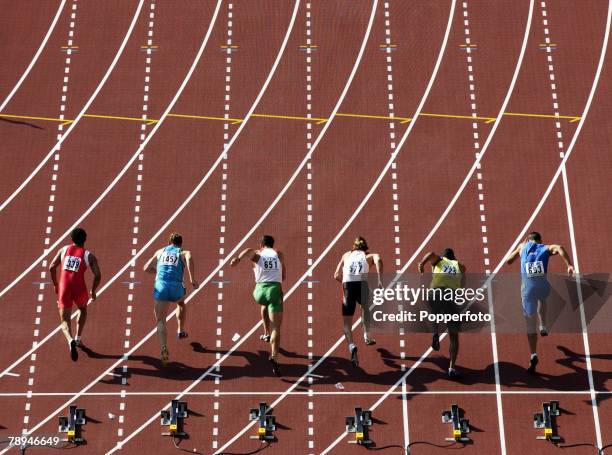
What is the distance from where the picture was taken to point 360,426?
2278 centimetres

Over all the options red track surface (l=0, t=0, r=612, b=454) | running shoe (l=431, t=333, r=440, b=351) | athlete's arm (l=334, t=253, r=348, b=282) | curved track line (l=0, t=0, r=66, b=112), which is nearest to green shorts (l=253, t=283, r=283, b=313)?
athlete's arm (l=334, t=253, r=348, b=282)

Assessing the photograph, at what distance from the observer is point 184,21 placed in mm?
29766

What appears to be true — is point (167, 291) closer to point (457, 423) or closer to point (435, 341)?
point (435, 341)

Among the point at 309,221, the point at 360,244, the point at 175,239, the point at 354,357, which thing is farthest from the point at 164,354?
the point at 309,221

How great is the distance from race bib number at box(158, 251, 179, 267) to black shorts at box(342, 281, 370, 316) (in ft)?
11.2

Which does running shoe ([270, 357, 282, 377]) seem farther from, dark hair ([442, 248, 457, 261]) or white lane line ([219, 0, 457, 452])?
dark hair ([442, 248, 457, 261])

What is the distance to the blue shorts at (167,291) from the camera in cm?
2322

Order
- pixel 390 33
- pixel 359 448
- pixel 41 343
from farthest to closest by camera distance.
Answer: pixel 390 33 → pixel 41 343 → pixel 359 448

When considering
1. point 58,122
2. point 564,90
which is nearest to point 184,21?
point 58,122

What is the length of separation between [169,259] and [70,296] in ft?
6.88

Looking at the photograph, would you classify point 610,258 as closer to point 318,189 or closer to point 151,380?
point 318,189

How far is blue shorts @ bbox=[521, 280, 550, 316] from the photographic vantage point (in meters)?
23.4

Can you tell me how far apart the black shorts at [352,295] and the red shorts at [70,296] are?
205 inches

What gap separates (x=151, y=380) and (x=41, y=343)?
2.54 m
